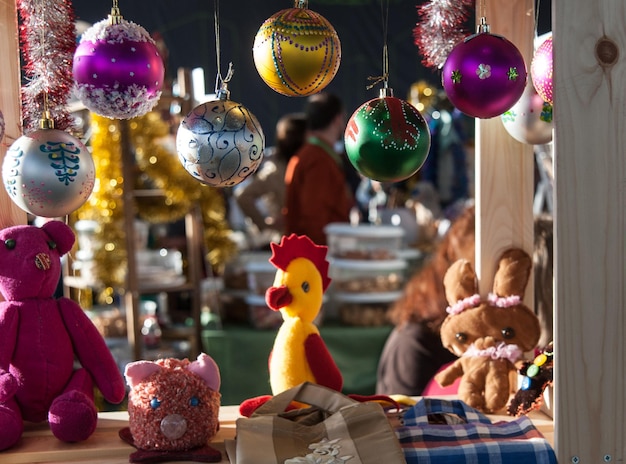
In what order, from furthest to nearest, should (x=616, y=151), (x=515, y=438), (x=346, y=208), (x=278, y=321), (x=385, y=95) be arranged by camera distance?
(x=346, y=208), (x=278, y=321), (x=385, y=95), (x=515, y=438), (x=616, y=151)

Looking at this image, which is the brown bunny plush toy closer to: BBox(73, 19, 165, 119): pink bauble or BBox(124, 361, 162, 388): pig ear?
BBox(124, 361, 162, 388): pig ear

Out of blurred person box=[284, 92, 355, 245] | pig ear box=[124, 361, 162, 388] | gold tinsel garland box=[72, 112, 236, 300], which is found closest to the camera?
pig ear box=[124, 361, 162, 388]

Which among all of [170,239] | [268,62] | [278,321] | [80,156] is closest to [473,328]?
[268,62]

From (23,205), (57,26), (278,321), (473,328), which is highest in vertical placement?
(57,26)

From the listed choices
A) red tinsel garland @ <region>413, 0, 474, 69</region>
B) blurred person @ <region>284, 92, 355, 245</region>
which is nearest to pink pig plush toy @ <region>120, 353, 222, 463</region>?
red tinsel garland @ <region>413, 0, 474, 69</region>

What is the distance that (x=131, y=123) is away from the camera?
11.1 ft

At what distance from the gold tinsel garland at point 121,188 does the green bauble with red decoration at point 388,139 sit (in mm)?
2203

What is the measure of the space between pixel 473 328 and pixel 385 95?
0.48 metres

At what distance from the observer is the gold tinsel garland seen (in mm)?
3371

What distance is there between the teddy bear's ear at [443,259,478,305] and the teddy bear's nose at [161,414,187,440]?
0.60 m

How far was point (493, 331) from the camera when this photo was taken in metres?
1.47

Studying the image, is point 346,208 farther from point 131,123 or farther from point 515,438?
point 515,438

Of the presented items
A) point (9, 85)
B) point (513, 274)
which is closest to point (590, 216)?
point (513, 274)

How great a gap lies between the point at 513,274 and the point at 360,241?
1.98 m
